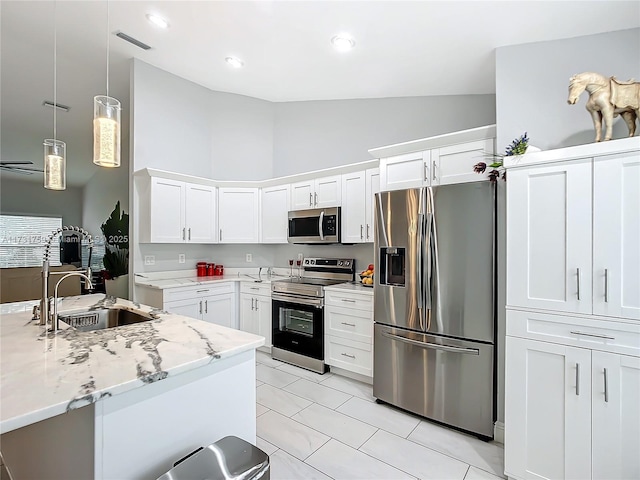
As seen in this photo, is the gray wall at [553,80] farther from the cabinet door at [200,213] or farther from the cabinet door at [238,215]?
the cabinet door at [200,213]

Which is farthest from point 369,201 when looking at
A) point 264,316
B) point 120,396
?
point 120,396

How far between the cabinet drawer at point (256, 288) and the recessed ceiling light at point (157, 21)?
2768 mm

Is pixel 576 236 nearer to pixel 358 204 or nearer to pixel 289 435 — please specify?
pixel 358 204

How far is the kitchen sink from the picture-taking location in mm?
1963

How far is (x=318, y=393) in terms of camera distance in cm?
289

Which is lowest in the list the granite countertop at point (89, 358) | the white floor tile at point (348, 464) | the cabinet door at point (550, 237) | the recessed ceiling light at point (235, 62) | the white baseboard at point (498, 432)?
the white floor tile at point (348, 464)

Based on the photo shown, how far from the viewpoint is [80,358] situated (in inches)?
45.9

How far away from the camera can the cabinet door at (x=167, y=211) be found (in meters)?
3.50

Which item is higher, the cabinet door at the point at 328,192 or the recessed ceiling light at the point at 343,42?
the recessed ceiling light at the point at 343,42

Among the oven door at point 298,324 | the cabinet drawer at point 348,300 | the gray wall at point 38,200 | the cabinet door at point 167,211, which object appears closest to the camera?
the cabinet drawer at point 348,300

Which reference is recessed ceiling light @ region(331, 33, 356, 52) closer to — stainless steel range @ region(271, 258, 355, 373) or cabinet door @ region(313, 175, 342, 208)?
cabinet door @ region(313, 175, 342, 208)

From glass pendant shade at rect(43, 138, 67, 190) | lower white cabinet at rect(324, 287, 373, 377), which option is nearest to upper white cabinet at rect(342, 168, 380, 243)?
lower white cabinet at rect(324, 287, 373, 377)

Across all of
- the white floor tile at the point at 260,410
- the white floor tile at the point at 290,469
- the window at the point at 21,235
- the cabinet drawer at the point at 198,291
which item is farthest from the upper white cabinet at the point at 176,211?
the window at the point at 21,235

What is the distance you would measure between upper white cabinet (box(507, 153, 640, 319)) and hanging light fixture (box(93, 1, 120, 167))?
2.33 metres
